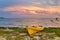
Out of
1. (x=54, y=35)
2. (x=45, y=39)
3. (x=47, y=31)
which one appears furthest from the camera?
(x=47, y=31)

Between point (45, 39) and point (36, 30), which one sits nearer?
point (45, 39)

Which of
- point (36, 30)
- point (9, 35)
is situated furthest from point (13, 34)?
point (36, 30)

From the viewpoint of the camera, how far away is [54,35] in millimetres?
6348

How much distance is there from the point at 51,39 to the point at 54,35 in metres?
0.36

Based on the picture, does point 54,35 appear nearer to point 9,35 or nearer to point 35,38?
point 35,38

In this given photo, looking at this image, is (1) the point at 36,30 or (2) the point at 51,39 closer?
(2) the point at 51,39

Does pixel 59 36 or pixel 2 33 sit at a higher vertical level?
pixel 2 33

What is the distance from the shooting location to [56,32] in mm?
6691

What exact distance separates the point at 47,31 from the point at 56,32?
43 cm

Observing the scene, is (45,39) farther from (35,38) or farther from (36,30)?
(36,30)

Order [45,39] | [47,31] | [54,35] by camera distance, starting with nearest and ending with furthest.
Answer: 1. [45,39]
2. [54,35]
3. [47,31]

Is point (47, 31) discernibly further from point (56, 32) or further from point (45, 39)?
point (45, 39)

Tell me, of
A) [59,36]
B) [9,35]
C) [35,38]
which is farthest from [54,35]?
[9,35]

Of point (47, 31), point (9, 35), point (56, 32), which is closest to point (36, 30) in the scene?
point (47, 31)
